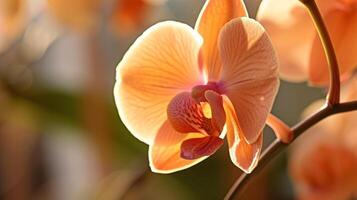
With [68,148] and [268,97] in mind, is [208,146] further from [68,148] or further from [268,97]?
[68,148]

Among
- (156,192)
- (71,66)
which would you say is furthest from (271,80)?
(71,66)

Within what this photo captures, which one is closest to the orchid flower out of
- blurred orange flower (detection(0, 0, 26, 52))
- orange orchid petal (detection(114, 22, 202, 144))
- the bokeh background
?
orange orchid petal (detection(114, 22, 202, 144))

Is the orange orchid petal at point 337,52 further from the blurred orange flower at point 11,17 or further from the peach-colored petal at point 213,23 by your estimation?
the blurred orange flower at point 11,17

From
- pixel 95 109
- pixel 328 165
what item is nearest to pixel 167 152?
pixel 328 165

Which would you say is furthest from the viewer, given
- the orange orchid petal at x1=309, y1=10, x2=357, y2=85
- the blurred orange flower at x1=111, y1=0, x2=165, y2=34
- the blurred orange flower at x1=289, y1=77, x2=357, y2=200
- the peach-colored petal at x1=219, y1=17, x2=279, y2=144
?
the blurred orange flower at x1=111, y1=0, x2=165, y2=34

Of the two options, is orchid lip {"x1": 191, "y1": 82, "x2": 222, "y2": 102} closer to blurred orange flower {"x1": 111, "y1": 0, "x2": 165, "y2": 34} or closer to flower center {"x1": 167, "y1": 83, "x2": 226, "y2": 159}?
flower center {"x1": 167, "y1": 83, "x2": 226, "y2": 159}

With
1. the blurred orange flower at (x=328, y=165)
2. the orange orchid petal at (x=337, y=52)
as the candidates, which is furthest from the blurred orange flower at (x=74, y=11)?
the orange orchid petal at (x=337, y=52)
